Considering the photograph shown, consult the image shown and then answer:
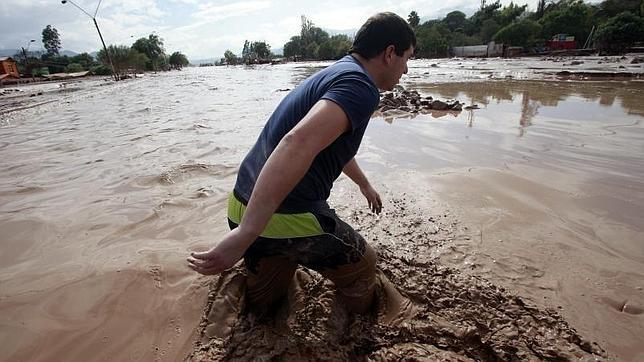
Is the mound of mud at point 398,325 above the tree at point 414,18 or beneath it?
beneath

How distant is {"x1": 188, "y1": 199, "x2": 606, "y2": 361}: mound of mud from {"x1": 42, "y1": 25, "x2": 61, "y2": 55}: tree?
11326cm

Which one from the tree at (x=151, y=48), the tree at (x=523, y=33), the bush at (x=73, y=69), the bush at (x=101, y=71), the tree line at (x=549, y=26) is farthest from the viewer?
the tree at (x=151, y=48)

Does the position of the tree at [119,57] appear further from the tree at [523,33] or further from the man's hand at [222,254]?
the tree at [523,33]

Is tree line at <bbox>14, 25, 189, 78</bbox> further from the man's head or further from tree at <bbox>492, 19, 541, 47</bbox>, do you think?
tree at <bbox>492, 19, 541, 47</bbox>

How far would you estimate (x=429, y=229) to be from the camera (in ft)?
9.34

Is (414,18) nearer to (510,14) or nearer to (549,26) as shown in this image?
(510,14)

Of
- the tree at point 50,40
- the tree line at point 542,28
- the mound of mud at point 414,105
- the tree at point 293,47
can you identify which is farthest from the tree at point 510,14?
the tree at point 50,40

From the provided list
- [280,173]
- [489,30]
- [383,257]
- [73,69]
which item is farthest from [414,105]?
[489,30]

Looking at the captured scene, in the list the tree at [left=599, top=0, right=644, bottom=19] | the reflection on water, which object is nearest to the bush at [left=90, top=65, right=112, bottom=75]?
the reflection on water

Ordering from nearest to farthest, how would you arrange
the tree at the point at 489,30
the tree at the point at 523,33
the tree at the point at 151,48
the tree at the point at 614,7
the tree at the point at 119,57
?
the tree at the point at 119,57 < the tree at the point at 614,7 < the tree at the point at 523,33 < the tree at the point at 489,30 < the tree at the point at 151,48

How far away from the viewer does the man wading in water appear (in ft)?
4.18

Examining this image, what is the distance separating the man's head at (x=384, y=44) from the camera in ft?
5.17

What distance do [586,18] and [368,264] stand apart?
63.7 m

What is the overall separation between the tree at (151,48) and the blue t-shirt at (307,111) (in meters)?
86.5
